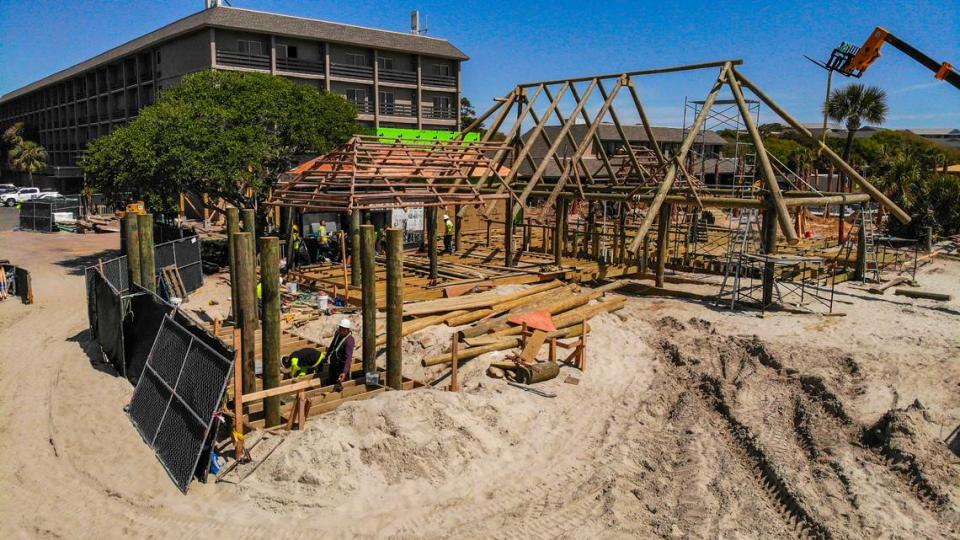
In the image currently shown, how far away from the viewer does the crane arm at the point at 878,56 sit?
20.5m

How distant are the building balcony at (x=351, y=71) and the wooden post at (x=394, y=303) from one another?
38.7 meters

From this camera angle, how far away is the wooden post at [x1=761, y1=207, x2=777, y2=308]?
1686 cm

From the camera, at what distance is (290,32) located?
4403 centimetres

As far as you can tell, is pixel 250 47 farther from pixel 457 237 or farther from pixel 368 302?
pixel 368 302

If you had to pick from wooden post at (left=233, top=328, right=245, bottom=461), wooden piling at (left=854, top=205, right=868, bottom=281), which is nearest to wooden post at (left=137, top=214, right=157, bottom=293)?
wooden post at (left=233, top=328, right=245, bottom=461)

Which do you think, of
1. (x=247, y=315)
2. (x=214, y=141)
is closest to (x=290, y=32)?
(x=214, y=141)

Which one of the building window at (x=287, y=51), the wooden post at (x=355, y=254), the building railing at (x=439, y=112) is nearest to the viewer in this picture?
the wooden post at (x=355, y=254)

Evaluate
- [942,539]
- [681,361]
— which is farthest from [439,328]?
[942,539]

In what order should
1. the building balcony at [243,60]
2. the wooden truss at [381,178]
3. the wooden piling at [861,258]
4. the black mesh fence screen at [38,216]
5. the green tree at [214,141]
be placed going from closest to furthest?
the wooden truss at [381,178], the green tree at [214,141], the wooden piling at [861,258], the black mesh fence screen at [38,216], the building balcony at [243,60]

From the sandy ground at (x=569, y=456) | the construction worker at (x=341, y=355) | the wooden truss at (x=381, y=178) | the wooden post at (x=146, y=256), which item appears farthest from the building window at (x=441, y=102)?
the construction worker at (x=341, y=355)

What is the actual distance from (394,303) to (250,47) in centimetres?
3800

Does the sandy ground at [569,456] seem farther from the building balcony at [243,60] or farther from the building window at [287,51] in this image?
the building window at [287,51]

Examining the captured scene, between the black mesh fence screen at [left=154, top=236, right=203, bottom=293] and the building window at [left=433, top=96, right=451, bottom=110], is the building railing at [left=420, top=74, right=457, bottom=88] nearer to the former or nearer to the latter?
the building window at [left=433, top=96, right=451, bottom=110]

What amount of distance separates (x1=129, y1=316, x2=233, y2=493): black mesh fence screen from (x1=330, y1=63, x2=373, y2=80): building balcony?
39.4 metres
